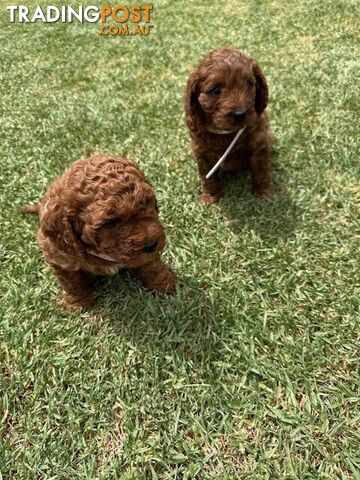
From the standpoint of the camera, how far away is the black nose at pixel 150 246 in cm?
253

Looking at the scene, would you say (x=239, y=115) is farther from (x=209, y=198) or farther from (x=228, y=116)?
(x=209, y=198)

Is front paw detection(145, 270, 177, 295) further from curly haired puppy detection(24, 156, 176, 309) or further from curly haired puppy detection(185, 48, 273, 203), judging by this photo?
curly haired puppy detection(185, 48, 273, 203)

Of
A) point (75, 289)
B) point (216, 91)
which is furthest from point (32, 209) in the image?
point (216, 91)

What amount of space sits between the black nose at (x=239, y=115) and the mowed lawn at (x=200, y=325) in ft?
3.46

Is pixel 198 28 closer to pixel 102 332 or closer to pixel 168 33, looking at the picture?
pixel 168 33

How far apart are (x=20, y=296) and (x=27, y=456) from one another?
1.37m

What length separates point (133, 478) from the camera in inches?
102

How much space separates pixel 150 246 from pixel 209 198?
1.81 m

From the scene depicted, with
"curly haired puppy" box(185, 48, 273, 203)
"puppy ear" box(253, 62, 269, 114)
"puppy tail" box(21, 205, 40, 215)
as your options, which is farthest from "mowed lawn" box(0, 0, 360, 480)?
"puppy ear" box(253, 62, 269, 114)

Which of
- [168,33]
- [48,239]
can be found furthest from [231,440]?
[168,33]

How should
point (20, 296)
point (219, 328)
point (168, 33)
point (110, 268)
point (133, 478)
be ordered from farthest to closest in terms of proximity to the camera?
1. point (168, 33)
2. point (20, 296)
3. point (219, 328)
4. point (110, 268)
5. point (133, 478)

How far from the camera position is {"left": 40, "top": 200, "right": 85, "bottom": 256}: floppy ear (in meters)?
2.55

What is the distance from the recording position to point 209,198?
4.22 metres

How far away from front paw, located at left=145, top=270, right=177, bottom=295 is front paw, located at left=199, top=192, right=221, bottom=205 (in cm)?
104
